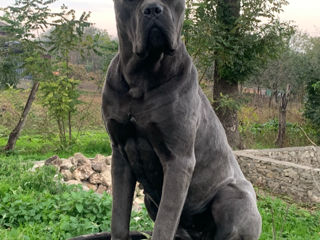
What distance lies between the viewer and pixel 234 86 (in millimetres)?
13109

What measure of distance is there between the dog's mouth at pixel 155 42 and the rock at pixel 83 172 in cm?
634

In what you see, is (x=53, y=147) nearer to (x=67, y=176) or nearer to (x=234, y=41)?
(x=67, y=176)

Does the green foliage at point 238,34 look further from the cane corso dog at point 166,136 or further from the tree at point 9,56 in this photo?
the cane corso dog at point 166,136

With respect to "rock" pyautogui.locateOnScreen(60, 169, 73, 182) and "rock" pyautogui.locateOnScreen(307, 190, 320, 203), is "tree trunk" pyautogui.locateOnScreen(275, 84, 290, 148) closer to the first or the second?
"rock" pyautogui.locateOnScreen(307, 190, 320, 203)

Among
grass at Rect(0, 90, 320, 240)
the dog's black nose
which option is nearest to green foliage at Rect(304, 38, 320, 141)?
grass at Rect(0, 90, 320, 240)

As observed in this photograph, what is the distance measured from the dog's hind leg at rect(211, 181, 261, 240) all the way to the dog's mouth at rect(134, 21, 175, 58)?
939 millimetres

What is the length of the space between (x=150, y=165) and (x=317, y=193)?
22.1 ft

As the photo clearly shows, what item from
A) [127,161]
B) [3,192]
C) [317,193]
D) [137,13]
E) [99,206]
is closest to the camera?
[137,13]

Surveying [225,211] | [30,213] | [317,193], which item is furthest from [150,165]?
[317,193]

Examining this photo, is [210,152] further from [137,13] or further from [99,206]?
[99,206]

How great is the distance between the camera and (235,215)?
7.45 feet

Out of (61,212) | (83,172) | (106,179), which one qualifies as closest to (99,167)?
(83,172)

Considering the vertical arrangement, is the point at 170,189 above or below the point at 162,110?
below

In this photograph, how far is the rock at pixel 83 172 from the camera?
26.1 feet
